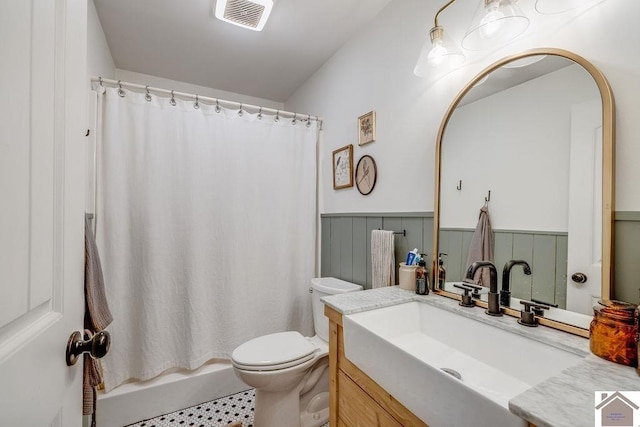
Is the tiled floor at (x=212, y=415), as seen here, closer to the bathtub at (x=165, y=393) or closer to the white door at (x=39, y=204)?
the bathtub at (x=165, y=393)

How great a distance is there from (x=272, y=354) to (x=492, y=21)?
1688 mm

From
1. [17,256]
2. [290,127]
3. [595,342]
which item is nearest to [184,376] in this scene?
[17,256]

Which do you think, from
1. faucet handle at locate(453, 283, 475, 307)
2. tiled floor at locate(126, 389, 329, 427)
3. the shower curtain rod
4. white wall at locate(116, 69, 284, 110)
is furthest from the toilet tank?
white wall at locate(116, 69, 284, 110)

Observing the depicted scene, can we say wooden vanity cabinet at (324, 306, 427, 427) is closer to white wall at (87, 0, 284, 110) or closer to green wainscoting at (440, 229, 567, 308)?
green wainscoting at (440, 229, 567, 308)

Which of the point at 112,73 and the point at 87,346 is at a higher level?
the point at 112,73

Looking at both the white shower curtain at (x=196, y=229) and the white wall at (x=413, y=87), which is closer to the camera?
the white wall at (x=413, y=87)

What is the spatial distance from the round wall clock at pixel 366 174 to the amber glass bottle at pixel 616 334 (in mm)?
1149

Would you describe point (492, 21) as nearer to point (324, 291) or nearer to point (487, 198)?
point (487, 198)

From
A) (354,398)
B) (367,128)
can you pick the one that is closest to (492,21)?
(367,128)

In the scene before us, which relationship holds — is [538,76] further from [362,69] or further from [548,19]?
[362,69]

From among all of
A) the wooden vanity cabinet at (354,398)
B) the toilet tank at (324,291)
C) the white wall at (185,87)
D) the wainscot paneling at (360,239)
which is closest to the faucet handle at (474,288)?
the wainscot paneling at (360,239)

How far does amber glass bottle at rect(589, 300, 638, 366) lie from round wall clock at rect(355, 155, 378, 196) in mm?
1149

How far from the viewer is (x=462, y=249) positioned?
1.17 metres

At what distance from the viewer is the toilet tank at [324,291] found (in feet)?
5.66
